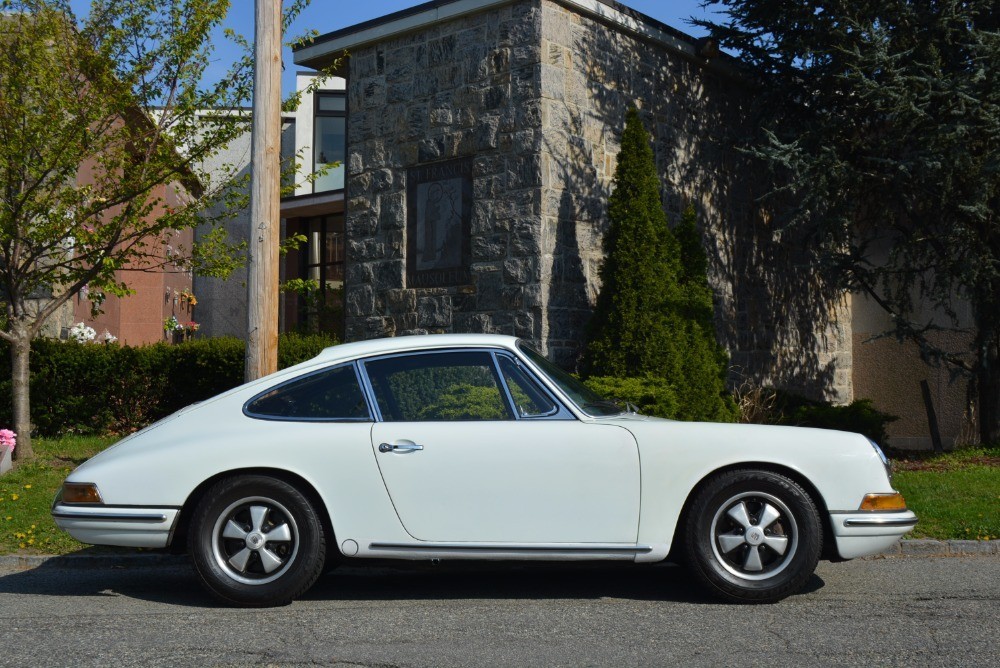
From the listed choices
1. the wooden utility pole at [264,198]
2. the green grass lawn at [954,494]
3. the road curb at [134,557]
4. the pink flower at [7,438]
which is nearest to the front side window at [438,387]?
the road curb at [134,557]

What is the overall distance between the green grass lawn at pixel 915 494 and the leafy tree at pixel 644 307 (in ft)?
7.54

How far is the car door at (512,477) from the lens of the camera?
5.51 m

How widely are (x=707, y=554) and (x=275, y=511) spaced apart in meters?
2.23

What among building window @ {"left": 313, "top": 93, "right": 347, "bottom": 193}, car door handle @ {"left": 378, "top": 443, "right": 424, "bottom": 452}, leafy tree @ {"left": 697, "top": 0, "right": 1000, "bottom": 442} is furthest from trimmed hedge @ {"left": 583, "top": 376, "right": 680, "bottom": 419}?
building window @ {"left": 313, "top": 93, "right": 347, "bottom": 193}

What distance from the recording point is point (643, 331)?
11.3 metres

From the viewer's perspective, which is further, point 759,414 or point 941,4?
point 759,414

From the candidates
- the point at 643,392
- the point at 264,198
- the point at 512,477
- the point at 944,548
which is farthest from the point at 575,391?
the point at 643,392

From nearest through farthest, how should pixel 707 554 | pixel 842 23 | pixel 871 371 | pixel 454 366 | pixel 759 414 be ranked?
pixel 707 554
pixel 454 366
pixel 842 23
pixel 759 414
pixel 871 371

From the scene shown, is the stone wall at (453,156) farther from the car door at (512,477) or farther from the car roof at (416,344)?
the car door at (512,477)

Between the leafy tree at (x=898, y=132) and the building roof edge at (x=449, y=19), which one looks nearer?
the leafy tree at (x=898, y=132)

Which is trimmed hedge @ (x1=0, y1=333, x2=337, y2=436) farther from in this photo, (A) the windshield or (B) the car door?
(B) the car door

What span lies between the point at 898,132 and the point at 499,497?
27.4 feet

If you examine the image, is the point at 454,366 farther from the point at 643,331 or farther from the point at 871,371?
the point at 871,371

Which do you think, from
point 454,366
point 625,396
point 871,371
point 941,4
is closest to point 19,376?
point 625,396
